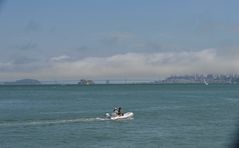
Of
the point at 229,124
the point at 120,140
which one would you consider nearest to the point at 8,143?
the point at 120,140

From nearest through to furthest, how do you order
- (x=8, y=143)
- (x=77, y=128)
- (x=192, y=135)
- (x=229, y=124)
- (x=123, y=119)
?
(x=8, y=143) → (x=192, y=135) → (x=77, y=128) → (x=229, y=124) → (x=123, y=119)

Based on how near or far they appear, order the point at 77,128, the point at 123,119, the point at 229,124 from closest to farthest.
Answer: the point at 77,128
the point at 229,124
the point at 123,119

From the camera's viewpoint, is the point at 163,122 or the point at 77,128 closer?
the point at 77,128

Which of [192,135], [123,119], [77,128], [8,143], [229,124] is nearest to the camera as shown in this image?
[8,143]

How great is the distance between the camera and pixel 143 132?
123 feet

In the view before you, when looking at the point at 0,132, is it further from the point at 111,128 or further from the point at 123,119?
the point at 123,119

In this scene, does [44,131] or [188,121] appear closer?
[44,131]

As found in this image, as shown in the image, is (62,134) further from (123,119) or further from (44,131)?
(123,119)

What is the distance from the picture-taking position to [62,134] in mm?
35875

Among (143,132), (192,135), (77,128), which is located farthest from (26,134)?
(192,135)

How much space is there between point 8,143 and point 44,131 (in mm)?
5568

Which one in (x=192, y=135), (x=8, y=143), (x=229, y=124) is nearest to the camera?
(x=8, y=143)

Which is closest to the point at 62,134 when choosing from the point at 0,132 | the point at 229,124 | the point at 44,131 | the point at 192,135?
the point at 44,131

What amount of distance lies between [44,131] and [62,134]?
6.95ft
